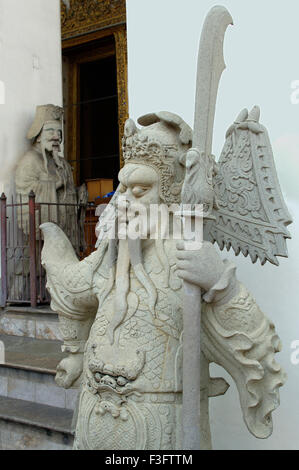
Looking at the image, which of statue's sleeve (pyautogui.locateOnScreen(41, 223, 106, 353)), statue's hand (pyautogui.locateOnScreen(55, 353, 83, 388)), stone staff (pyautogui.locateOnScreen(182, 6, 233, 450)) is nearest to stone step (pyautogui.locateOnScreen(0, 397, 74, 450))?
statue's hand (pyautogui.locateOnScreen(55, 353, 83, 388))

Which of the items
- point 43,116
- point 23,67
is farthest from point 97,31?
point 43,116

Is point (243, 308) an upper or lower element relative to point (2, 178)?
lower

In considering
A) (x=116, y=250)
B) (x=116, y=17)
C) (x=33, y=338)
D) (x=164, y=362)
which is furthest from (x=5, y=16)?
(x=164, y=362)

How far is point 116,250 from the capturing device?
77.9 inches

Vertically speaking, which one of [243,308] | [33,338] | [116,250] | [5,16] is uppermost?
[5,16]

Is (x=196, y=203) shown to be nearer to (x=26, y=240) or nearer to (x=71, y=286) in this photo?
(x=71, y=286)

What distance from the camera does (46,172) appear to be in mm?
5516

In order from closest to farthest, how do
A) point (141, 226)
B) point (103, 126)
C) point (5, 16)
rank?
point (141, 226), point (5, 16), point (103, 126)

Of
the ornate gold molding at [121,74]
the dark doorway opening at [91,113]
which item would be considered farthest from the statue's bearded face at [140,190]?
the dark doorway opening at [91,113]

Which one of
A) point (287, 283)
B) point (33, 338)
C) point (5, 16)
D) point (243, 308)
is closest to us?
point (243, 308)

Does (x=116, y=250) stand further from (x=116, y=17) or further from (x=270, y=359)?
(x=116, y=17)

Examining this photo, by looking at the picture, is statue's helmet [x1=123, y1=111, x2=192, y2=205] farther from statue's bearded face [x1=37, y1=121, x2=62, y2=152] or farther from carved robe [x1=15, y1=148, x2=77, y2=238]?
statue's bearded face [x1=37, y1=121, x2=62, y2=152]

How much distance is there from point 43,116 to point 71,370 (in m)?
3.81
